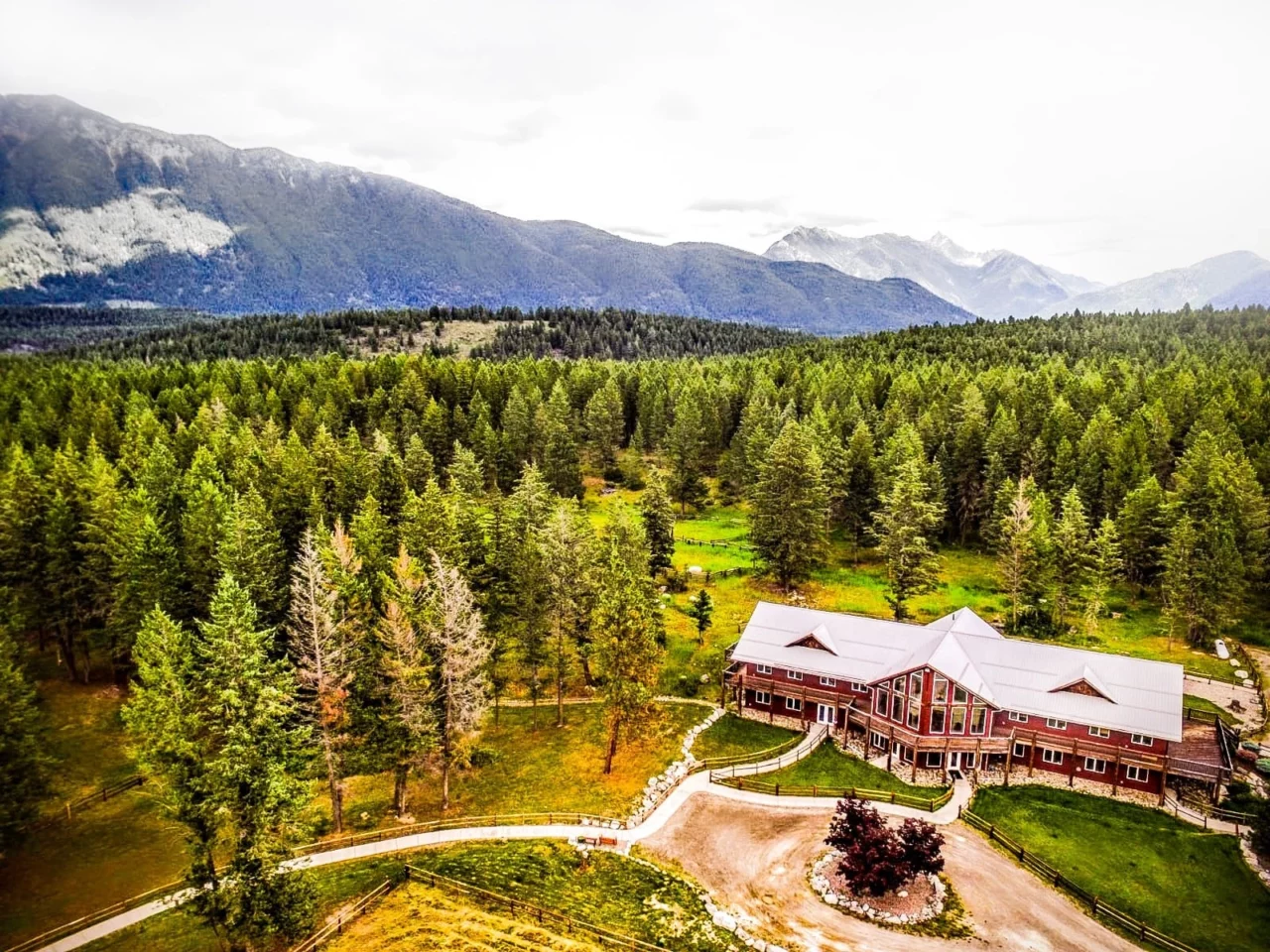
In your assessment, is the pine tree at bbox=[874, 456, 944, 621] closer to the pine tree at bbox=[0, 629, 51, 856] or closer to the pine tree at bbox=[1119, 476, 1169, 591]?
the pine tree at bbox=[1119, 476, 1169, 591]

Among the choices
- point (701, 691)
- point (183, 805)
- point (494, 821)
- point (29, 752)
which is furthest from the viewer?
point (701, 691)

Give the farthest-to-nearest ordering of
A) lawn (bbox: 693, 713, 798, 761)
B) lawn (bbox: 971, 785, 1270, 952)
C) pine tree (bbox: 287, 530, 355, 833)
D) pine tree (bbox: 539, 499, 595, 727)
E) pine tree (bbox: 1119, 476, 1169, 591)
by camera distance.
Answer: pine tree (bbox: 1119, 476, 1169, 591) → pine tree (bbox: 539, 499, 595, 727) → lawn (bbox: 693, 713, 798, 761) → pine tree (bbox: 287, 530, 355, 833) → lawn (bbox: 971, 785, 1270, 952)

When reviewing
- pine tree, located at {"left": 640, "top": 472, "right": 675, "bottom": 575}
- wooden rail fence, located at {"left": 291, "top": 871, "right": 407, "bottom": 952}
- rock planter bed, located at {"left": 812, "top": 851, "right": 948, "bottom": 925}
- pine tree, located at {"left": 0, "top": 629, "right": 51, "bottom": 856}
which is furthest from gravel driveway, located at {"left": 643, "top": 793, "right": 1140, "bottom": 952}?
pine tree, located at {"left": 0, "top": 629, "right": 51, "bottom": 856}

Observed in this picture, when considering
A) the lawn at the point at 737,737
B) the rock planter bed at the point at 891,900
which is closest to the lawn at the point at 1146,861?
the rock planter bed at the point at 891,900

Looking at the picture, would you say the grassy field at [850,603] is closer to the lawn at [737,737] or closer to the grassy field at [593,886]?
the lawn at [737,737]

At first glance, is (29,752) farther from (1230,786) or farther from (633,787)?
(1230,786)

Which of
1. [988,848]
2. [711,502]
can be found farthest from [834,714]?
[711,502]
